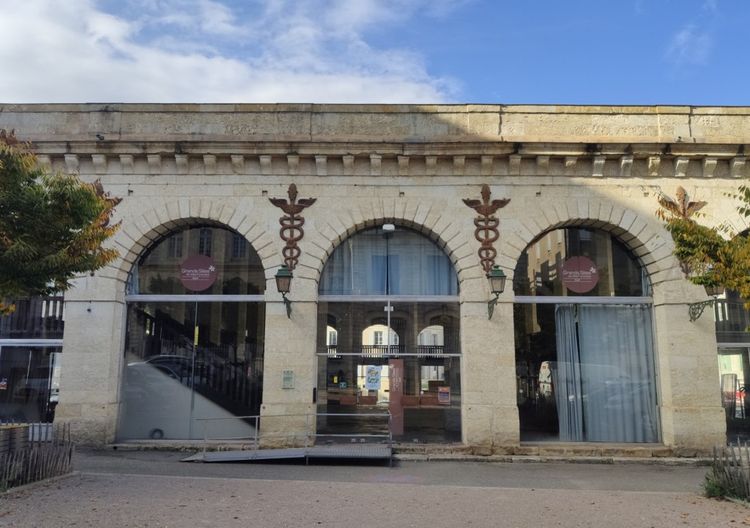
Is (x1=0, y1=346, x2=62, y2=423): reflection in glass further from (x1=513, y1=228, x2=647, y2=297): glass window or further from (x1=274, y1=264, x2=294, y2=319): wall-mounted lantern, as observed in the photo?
(x1=513, y1=228, x2=647, y2=297): glass window

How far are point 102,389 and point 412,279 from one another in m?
7.50

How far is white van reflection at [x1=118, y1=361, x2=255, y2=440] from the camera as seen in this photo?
560 inches

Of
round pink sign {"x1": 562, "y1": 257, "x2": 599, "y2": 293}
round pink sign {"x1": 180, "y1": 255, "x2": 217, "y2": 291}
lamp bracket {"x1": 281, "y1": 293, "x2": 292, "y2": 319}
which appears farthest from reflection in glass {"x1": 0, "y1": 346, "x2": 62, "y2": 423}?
round pink sign {"x1": 562, "y1": 257, "x2": 599, "y2": 293}

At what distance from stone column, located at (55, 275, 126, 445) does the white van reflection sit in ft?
1.28

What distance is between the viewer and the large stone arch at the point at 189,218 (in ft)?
47.3

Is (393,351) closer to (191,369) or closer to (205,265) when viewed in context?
(191,369)

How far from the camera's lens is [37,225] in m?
9.34

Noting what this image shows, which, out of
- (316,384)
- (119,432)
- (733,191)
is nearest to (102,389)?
(119,432)

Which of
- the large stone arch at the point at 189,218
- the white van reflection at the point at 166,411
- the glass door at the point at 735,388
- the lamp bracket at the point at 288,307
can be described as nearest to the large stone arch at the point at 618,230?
the glass door at the point at 735,388

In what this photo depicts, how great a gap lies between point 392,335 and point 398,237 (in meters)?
2.38

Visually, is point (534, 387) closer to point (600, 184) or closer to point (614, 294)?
point (614, 294)

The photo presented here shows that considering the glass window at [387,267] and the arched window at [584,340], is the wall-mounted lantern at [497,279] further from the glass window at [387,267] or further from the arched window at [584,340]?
the glass window at [387,267]

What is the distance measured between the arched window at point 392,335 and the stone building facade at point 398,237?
48 millimetres

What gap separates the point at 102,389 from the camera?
1384 cm
